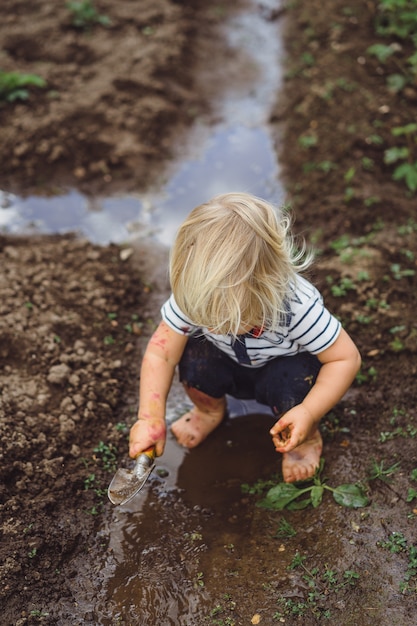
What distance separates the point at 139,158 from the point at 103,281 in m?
1.51

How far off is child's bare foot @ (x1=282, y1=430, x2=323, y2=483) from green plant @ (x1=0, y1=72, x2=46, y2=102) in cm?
375

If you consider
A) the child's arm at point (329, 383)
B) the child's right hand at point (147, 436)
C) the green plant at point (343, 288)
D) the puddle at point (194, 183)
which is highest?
the child's arm at point (329, 383)

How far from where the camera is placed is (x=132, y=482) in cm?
238

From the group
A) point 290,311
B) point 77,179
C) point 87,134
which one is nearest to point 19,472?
point 290,311

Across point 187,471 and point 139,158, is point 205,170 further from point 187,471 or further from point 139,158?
point 187,471

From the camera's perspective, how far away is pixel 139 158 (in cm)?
483

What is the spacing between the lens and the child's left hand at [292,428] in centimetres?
232

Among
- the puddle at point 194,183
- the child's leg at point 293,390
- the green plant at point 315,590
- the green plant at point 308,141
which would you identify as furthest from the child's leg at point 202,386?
the green plant at point 308,141

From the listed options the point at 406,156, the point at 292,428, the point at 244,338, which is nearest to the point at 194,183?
the point at 406,156

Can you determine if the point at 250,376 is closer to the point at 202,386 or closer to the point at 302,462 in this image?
the point at 202,386

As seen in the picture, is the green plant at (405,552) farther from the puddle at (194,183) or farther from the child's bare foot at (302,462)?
the puddle at (194,183)

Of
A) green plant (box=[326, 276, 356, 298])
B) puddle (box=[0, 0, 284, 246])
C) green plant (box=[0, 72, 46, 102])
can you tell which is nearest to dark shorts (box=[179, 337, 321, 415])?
green plant (box=[326, 276, 356, 298])

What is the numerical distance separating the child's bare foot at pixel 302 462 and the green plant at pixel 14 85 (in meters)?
3.75

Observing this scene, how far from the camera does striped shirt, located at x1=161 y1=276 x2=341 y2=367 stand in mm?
2334
